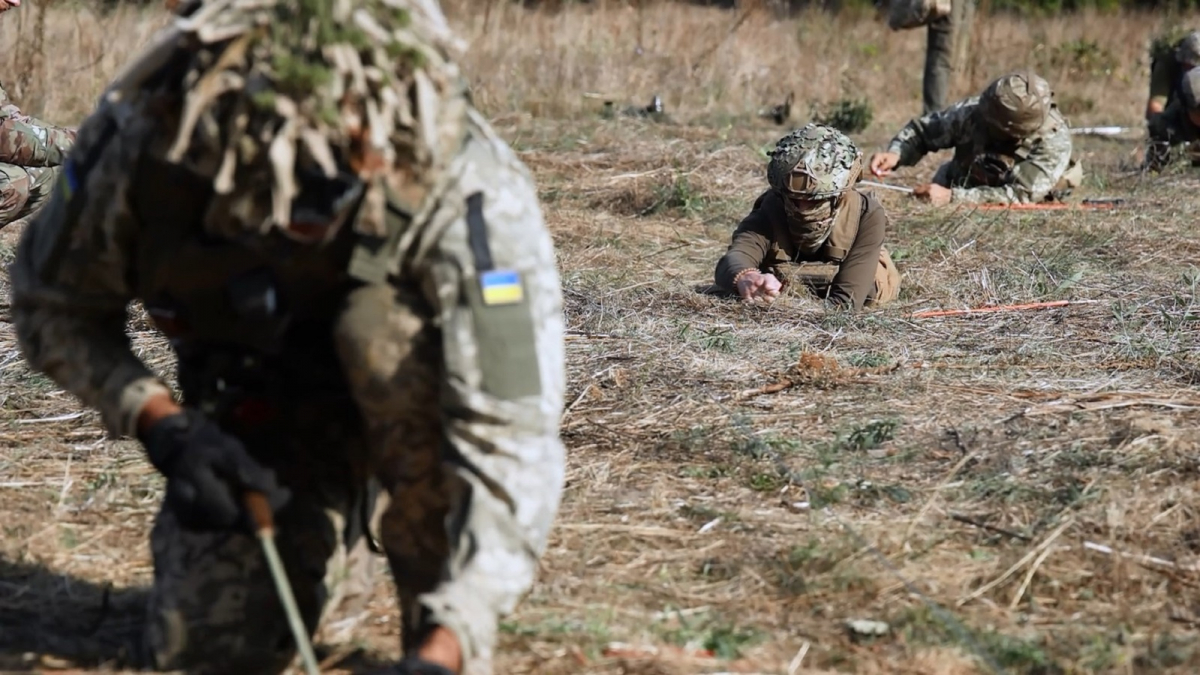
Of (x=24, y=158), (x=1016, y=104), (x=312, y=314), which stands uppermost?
(x=312, y=314)

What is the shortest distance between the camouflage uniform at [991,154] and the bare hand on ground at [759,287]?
3191 millimetres

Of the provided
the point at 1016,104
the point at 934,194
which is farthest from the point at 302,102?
the point at 1016,104

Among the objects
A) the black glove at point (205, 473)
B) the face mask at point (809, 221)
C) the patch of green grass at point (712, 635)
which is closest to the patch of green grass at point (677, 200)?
the face mask at point (809, 221)

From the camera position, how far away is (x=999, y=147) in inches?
375

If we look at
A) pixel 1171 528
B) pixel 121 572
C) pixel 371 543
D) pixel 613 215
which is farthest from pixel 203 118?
pixel 613 215

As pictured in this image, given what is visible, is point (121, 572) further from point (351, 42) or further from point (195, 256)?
point (351, 42)

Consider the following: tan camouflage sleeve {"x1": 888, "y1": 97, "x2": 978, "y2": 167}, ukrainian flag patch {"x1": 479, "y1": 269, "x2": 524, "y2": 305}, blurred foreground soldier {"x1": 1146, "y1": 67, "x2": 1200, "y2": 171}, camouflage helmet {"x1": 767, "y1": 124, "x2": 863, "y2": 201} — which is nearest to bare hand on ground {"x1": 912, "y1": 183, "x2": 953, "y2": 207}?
tan camouflage sleeve {"x1": 888, "y1": 97, "x2": 978, "y2": 167}

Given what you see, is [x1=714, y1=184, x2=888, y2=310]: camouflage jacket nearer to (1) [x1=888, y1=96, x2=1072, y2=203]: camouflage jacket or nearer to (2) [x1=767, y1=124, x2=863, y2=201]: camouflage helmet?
(2) [x1=767, y1=124, x2=863, y2=201]: camouflage helmet

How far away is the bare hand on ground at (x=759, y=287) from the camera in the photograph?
634cm

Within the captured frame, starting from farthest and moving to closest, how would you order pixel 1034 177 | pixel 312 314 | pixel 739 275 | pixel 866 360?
pixel 1034 177, pixel 739 275, pixel 866 360, pixel 312 314

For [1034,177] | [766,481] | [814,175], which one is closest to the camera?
[766,481]

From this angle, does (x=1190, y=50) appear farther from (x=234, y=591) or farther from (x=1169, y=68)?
(x=234, y=591)

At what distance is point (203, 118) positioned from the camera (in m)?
2.34

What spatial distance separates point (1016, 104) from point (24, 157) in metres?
5.69
